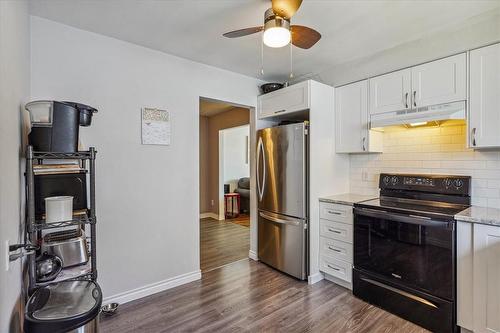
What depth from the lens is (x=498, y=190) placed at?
84.7 inches

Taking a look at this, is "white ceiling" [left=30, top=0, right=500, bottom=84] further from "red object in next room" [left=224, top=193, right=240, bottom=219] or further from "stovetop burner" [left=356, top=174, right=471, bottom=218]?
"red object in next room" [left=224, top=193, right=240, bottom=219]

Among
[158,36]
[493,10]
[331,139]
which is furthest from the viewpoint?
[331,139]

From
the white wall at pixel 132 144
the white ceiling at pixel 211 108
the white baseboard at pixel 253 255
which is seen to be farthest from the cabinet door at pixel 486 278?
the white ceiling at pixel 211 108

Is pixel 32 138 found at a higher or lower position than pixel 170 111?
lower

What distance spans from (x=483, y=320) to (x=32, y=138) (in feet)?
10.6

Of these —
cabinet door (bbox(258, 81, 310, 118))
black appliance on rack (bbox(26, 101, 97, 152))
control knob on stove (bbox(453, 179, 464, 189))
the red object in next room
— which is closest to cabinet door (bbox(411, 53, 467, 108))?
control knob on stove (bbox(453, 179, 464, 189))

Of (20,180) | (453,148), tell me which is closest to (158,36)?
(20,180)

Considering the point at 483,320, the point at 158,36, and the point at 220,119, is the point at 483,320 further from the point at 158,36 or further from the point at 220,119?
the point at 220,119

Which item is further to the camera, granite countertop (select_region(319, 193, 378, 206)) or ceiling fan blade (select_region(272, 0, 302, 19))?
granite countertop (select_region(319, 193, 378, 206))

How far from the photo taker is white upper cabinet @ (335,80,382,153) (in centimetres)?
281

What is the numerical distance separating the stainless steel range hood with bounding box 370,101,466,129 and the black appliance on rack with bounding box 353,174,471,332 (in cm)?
58

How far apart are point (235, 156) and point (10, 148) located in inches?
226

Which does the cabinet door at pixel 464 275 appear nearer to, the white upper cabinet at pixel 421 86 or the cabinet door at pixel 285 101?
the white upper cabinet at pixel 421 86

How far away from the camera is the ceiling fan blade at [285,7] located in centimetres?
162
